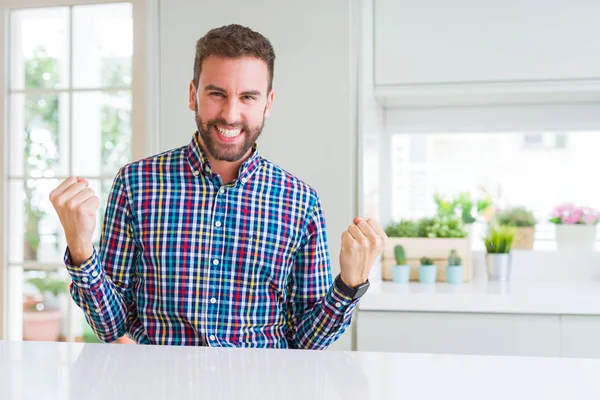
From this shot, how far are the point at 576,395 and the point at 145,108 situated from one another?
2.04 metres

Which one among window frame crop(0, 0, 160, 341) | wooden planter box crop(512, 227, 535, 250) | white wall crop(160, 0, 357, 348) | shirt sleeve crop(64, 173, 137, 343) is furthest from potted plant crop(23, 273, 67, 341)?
wooden planter box crop(512, 227, 535, 250)

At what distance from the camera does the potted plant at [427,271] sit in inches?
104

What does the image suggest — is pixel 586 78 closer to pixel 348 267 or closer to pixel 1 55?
pixel 348 267

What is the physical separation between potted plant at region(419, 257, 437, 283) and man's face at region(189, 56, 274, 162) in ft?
4.72

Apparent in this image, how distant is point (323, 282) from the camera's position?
4.66ft

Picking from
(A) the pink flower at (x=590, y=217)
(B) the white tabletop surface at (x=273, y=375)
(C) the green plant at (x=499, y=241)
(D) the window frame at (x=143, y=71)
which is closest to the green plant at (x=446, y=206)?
(C) the green plant at (x=499, y=241)

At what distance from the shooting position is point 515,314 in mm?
2305

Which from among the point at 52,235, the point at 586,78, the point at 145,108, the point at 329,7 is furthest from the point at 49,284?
the point at 586,78

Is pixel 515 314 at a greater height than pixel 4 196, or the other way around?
pixel 4 196

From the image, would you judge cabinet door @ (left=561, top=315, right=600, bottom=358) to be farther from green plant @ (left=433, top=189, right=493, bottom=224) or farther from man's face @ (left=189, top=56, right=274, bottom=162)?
man's face @ (left=189, top=56, right=274, bottom=162)

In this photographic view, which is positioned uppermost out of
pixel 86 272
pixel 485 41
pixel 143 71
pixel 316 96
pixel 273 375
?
pixel 485 41

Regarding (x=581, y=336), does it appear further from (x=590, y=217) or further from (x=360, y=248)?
(x=360, y=248)

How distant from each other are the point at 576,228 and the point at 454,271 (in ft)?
2.17

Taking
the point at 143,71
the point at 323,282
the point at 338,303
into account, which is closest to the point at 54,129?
the point at 143,71
